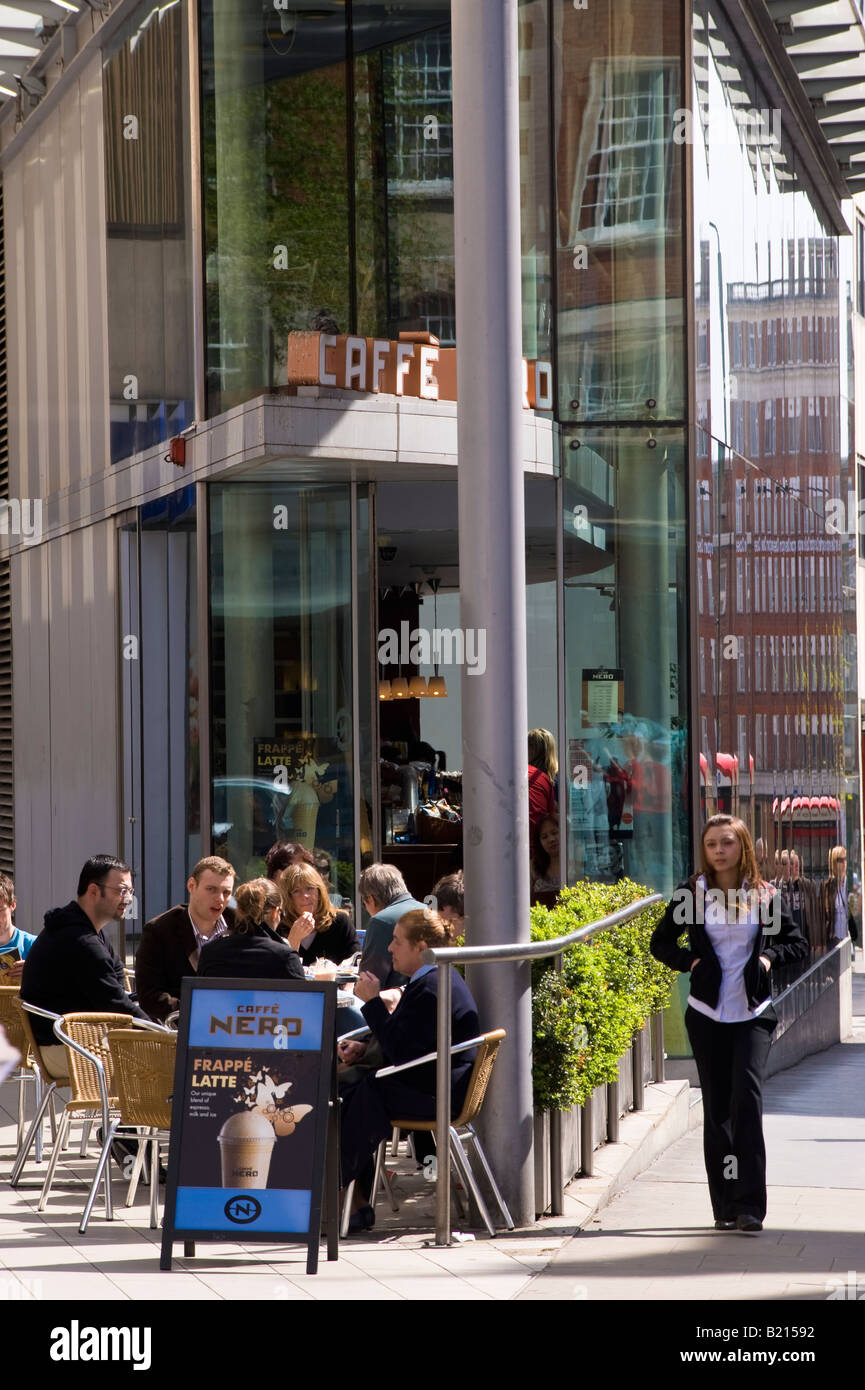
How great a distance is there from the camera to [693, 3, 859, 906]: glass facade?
12.5 m

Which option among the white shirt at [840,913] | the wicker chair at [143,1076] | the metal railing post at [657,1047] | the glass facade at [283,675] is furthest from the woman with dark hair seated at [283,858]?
the white shirt at [840,913]

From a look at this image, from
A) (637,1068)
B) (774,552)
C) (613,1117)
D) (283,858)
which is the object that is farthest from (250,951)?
(774,552)

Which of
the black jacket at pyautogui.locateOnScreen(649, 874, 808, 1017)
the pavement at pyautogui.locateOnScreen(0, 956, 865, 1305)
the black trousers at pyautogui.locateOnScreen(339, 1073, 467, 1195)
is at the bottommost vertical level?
the pavement at pyautogui.locateOnScreen(0, 956, 865, 1305)

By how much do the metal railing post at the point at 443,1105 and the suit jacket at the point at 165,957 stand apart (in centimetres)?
210

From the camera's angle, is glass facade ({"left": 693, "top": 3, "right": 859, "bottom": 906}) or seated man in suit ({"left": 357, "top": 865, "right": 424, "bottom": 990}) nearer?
seated man in suit ({"left": 357, "top": 865, "right": 424, "bottom": 990})

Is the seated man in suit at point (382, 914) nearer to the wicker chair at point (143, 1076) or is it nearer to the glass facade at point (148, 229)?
the wicker chair at point (143, 1076)

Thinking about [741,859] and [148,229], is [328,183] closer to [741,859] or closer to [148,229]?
[148,229]

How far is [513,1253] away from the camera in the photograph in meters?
6.38

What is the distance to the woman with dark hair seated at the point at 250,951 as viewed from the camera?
22.4 feet

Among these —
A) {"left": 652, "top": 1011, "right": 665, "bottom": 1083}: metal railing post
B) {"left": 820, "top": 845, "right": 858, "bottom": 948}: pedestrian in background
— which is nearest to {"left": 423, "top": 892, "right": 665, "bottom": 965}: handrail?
{"left": 652, "top": 1011, "right": 665, "bottom": 1083}: metal railing post

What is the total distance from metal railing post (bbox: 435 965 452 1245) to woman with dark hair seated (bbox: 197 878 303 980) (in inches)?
28.6

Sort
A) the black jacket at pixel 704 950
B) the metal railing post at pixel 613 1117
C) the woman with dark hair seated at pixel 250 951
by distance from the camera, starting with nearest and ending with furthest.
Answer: the woman with dark hair seated at pixel 250 951
the black jacket at pixel 704 950
the metal railing post at pixel 613 1117

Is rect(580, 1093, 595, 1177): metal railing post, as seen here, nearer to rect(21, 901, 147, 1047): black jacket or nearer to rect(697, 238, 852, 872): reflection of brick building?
rect(21, 901, 147, 1047): black jacket

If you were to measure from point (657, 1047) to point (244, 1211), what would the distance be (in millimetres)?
4241
